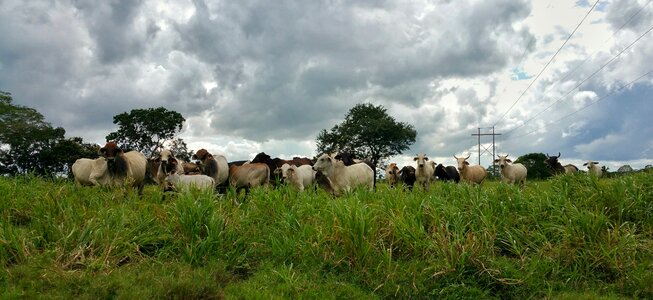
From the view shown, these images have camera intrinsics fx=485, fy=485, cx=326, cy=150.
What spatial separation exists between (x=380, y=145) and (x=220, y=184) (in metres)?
37.4

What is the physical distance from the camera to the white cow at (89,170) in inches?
516

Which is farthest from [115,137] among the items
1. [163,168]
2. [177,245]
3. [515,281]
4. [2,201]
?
[515,281]

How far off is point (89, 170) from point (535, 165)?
136 feet

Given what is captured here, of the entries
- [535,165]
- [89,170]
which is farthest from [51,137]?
[535,165]

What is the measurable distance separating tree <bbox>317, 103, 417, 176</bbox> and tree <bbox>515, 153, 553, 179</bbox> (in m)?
12.1

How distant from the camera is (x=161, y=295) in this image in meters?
5.90

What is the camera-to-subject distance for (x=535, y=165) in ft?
151

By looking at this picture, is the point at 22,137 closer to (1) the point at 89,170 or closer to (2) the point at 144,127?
(2) the point at 144,127

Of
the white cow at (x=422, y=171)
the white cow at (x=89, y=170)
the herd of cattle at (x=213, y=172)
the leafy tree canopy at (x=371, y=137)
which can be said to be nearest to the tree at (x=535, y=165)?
the leafy tree canopy at (x=371, y=137)

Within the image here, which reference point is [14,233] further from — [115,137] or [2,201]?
[115,137]

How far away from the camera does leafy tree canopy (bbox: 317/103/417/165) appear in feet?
168

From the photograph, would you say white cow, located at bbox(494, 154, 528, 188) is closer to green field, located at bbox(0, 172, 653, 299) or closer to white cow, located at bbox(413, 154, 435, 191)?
white cow, located at bbox(413, 154, 435, 191)

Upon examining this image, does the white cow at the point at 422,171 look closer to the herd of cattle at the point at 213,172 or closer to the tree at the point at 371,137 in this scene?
the herd of cattle at the point at 213,172

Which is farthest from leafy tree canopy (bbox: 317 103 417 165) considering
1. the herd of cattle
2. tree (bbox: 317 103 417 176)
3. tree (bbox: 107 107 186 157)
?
the herd of cattle
